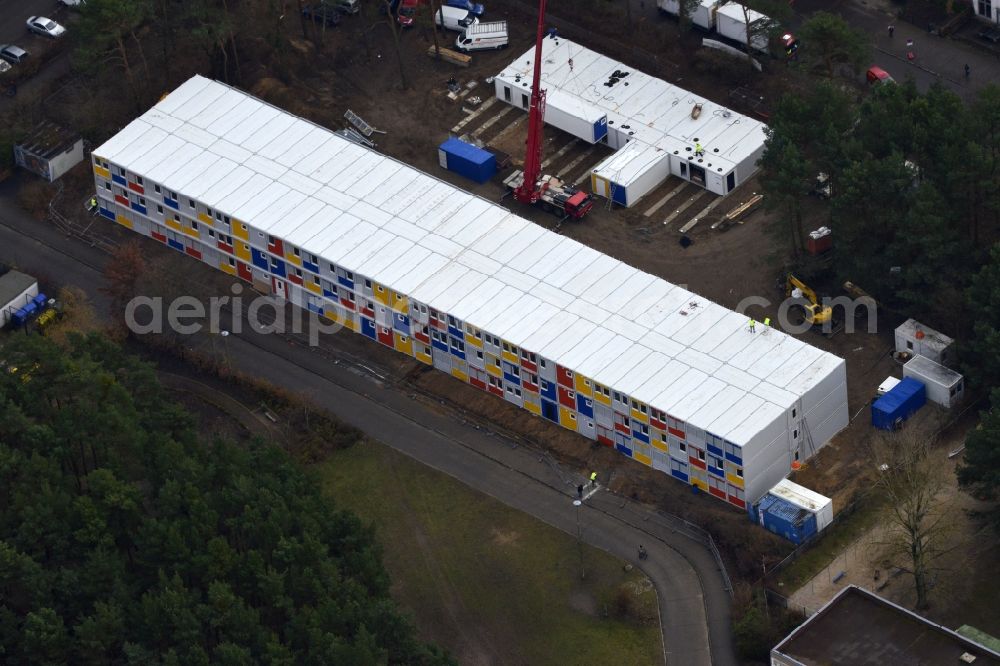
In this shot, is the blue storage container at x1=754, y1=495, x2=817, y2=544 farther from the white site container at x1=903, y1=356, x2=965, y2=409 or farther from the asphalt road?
the white site container at x1=903, y1=356, x2=965, y2=409

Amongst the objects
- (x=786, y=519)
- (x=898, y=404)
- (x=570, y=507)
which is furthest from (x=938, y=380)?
(x=570, y=507)

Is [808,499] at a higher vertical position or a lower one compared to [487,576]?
higher

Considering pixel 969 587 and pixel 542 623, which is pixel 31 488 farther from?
pixel 969 587

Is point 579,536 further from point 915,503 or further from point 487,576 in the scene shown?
point 915,503

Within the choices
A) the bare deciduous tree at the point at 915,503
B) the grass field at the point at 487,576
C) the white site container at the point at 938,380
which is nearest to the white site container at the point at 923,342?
the white site container at the point at 938,380

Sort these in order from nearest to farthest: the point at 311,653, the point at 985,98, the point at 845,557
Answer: the point at 311,653, the point at 845,557, the point at 985,98

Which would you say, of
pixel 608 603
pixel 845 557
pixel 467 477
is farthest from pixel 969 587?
pixel 467 477
